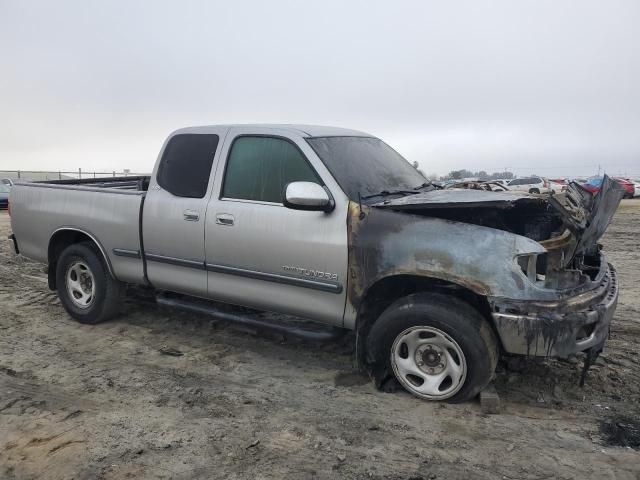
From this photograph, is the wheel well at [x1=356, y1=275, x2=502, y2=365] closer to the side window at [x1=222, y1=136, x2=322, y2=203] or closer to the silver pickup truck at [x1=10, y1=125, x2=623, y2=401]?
the silver pickup truck at [x1=10, y1=125, x2=623, y2=401]

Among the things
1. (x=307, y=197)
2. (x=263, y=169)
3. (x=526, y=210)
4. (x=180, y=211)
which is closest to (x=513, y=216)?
(x=526, y=210)

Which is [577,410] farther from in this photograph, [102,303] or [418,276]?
[102,303]

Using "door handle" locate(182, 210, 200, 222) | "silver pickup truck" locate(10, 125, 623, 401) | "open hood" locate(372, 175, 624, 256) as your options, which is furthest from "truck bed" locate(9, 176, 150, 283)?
"open hood" locate(372, 175, 624, 256)

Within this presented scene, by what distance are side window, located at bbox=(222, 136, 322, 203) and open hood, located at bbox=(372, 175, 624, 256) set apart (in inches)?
29.4

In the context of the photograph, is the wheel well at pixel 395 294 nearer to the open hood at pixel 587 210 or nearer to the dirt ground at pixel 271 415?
the dirt ground at pixel 271 415

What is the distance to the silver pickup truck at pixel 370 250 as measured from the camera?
3.48 metres

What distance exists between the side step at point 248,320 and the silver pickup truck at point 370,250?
0.03 meters

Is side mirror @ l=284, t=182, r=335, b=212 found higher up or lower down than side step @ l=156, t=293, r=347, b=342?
higher up

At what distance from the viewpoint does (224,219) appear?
4.46m

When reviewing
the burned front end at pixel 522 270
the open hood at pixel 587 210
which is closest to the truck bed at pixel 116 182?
the burned front end at pixel 522 270

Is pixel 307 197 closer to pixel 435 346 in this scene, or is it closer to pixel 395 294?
pixel 395 294

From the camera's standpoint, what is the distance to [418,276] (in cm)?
370

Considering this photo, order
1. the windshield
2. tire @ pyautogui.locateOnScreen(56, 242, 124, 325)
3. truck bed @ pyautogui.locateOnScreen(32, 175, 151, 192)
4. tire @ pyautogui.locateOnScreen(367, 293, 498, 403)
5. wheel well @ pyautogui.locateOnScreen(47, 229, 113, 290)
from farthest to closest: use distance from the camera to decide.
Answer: truck bed @ pyautogui.locateOnScreen(32, 175, 151, 192), wheel well @ pyautogui.locateOnScreen(47, 229, 113, 290), tire @ pyautogui.locateOnScreen(56, 242, 124, 325), the windshield, tire @ pyautogui.locateOnScreen(367, 293, 498, 403)

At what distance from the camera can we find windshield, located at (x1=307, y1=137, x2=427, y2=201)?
4168 millimetres
